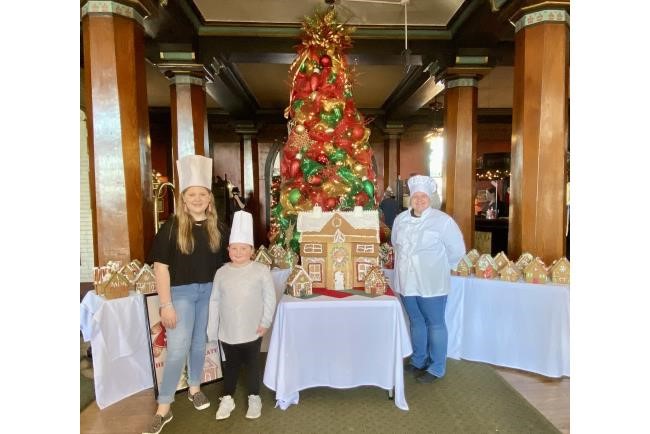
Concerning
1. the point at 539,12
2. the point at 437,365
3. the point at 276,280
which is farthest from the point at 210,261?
the point at 539,12

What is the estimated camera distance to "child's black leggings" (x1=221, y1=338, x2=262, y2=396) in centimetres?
264

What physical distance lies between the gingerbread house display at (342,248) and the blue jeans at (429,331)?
0.52 m

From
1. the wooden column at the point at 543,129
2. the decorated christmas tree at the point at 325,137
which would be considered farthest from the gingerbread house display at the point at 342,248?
the wooden column at the point at 543,129

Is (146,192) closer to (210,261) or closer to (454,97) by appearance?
(210,261)

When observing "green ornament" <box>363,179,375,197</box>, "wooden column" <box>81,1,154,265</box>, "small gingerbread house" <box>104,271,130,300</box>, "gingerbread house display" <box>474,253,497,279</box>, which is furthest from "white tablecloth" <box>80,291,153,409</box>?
"gingerbread house display" <box>474,253,497,279</box>

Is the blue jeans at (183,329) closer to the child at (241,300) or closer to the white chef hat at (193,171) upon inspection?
the child at (241,300)

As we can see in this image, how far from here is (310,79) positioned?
13.0 ft

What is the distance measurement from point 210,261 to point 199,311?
37 centimetres

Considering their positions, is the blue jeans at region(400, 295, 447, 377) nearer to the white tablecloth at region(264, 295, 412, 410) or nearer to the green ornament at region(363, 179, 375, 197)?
the white tablecloth at region(264, 295, 412, 410)

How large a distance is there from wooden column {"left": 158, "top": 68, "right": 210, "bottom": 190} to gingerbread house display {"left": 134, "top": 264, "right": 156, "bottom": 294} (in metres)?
2.88

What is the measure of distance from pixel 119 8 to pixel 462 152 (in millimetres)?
4934

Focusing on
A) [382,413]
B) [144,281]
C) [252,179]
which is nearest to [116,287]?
→ [144,281]

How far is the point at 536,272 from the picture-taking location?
11.2 feet

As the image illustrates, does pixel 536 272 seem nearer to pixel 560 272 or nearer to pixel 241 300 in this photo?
pixel 560 272
